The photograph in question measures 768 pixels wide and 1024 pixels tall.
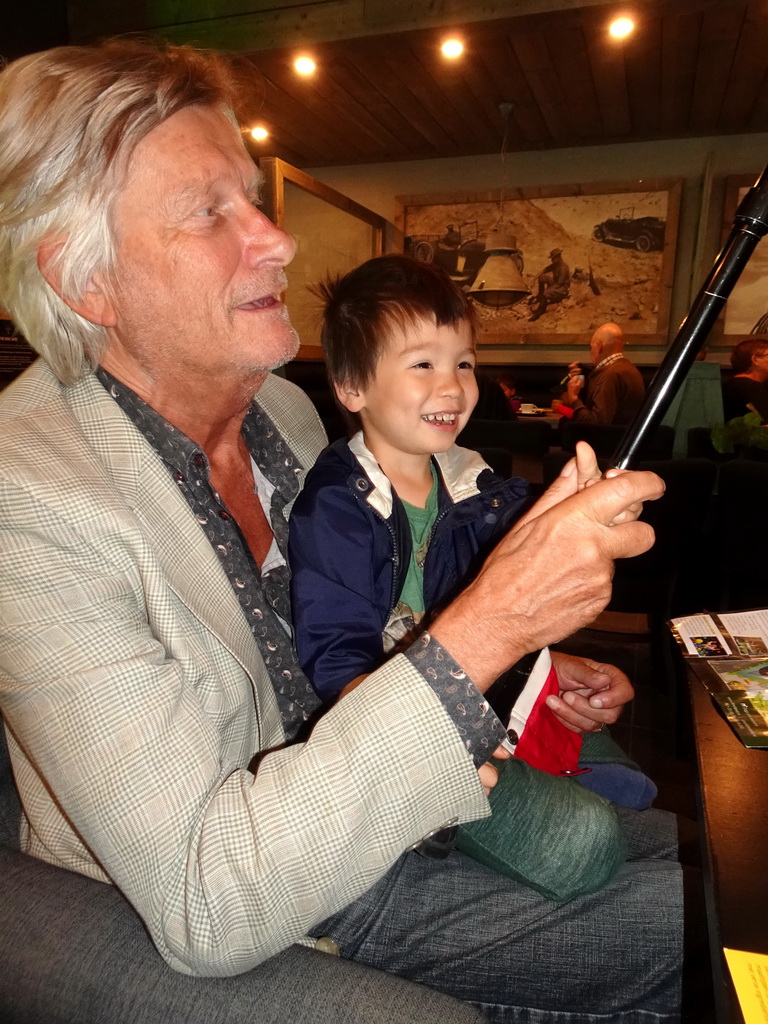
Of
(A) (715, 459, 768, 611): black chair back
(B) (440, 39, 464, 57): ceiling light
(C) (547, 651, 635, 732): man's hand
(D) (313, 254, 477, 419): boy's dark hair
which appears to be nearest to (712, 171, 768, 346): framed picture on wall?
(B) (440, 39, 464, 57): ceiling light

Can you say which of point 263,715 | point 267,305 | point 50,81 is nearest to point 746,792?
point 263,715

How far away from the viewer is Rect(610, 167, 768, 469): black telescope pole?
2.37 feet

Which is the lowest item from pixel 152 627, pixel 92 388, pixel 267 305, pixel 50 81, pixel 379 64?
pixel 152 627

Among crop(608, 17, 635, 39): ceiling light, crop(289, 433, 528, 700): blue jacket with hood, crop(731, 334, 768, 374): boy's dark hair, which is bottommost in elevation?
crop(289, 433, 528, 700): blue jacket with hood

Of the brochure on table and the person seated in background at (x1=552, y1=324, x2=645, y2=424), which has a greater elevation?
the person seated in background at (x1=552, y1=324, x2=645, y2=424)

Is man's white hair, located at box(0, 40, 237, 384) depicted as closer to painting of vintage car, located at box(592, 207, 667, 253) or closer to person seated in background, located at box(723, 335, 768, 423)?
person seated in background, located at box(723, 335, 768, 423)

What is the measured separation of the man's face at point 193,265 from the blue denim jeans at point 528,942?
0.85 m

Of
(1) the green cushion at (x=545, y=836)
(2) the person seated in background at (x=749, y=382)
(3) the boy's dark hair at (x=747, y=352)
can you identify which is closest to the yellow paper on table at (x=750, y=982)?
(1) the green cushion at (x=545, y=836)

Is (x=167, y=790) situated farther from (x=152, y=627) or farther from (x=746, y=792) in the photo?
(x=746, y=792)

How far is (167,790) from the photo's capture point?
0.77 metres

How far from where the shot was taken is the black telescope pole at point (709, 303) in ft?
2.37

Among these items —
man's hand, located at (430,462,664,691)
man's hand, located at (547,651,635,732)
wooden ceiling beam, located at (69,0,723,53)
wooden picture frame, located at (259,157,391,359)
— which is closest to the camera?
man's hand, located at (430,462,664,691)

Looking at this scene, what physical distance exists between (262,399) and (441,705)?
3.00 ft

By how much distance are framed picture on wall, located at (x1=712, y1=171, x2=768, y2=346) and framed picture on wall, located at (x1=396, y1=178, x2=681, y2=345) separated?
52cm
